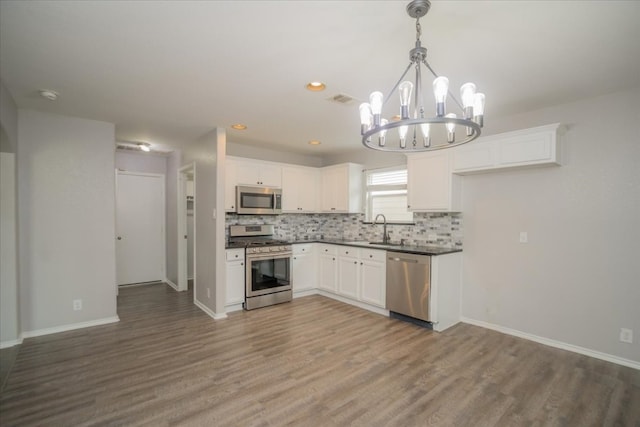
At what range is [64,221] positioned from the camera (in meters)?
3.58

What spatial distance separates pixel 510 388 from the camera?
2.46 m

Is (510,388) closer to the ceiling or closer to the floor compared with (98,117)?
closer to the floor

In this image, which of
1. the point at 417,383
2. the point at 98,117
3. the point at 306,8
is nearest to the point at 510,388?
the point at 417,383

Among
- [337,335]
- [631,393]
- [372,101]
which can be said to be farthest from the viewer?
[337,335]

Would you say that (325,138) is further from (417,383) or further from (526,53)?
(417,383)

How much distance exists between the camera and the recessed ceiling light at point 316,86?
8.79 ft

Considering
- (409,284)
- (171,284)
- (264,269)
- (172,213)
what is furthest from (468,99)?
(171,284)

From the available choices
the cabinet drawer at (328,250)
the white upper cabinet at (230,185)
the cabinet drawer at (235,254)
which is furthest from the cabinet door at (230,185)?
the cabinet drawer at (328,250)

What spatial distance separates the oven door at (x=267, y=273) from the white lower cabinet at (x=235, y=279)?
0.28 ft

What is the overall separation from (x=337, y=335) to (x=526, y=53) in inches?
122

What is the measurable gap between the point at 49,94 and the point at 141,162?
10.1 feet

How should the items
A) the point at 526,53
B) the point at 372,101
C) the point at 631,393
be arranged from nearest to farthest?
the point at 372,101 → the point at 526,53 → the point at 631,393

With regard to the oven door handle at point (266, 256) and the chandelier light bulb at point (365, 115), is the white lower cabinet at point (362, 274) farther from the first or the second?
the chandelier light bulb at point (365, 115)

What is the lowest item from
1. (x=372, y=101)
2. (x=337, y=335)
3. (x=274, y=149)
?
(x=337, y=335)
